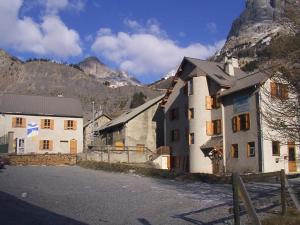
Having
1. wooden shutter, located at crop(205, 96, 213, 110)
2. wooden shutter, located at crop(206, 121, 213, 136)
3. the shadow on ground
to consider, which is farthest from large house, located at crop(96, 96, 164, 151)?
the shadow on ground

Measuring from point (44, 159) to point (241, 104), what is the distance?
827 inches

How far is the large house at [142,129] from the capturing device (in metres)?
53.8

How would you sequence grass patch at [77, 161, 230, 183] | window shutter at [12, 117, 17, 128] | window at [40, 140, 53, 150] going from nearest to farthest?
grass patch at [77, 161, 230, 183]
window shutter at [12, 117, 17, 128]
window at [40, 140, 53, 150]

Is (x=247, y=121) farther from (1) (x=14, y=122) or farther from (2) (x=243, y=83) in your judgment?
(1) (x=14, y=122)

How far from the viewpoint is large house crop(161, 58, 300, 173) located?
35906 millimetres

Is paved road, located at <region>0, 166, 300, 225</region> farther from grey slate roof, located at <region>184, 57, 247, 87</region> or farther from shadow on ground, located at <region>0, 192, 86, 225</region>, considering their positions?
grey slate roof, located at <region>184, 57, 247, 87</region>

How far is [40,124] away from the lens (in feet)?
189

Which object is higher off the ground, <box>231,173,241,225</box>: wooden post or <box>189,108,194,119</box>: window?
<box>189,108,194,119</box>: window

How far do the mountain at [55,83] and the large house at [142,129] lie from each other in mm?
77242

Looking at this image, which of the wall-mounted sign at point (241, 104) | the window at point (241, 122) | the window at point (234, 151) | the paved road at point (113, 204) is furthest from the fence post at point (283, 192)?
the window at point (234, 151)

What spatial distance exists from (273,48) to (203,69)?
107 ft

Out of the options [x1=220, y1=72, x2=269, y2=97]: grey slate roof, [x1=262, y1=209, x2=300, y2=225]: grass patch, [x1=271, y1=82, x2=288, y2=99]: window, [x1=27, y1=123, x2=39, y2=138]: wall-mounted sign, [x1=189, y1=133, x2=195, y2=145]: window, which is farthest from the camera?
[x1=27, y1=123, x2=39, y2=138]: wall-mounted sign

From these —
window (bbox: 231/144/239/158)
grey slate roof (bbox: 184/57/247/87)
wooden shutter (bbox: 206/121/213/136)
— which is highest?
grey slate roof (bbox: 184/57/247/87)

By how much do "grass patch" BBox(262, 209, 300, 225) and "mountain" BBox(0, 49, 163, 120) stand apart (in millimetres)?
122099
